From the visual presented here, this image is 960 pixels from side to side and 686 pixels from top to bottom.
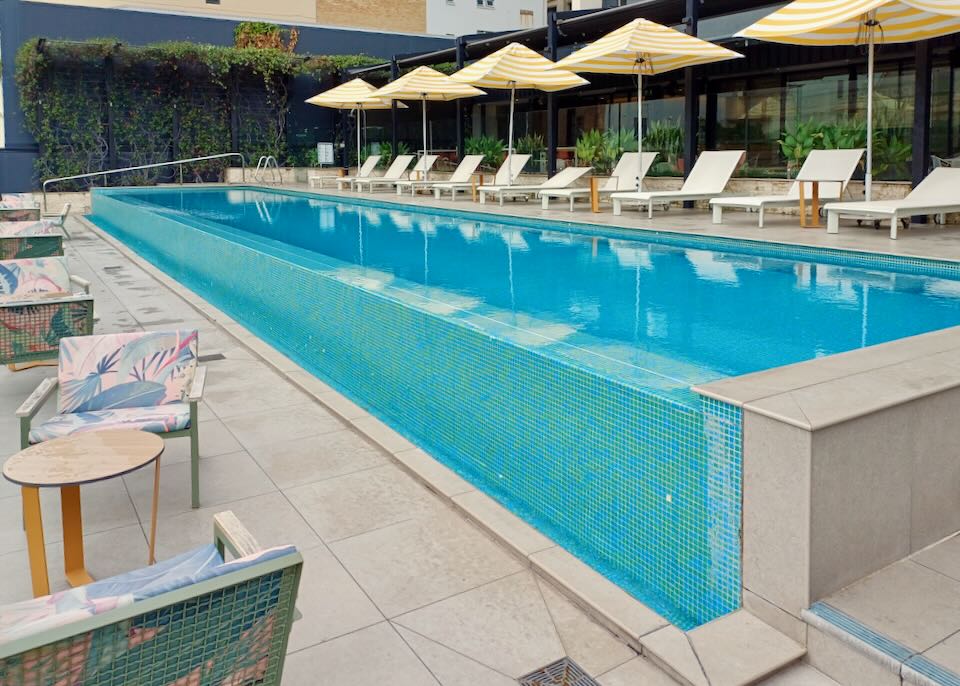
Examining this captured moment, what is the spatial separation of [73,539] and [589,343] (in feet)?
8.39

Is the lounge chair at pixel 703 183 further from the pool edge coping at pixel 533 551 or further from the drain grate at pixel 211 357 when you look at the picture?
the pool edge coping at pixel 533 551

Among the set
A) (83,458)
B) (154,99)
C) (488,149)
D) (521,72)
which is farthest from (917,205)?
(154,99)

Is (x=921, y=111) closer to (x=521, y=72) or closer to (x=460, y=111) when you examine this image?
(x=521, y=72)

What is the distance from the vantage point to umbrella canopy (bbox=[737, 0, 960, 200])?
333 inches

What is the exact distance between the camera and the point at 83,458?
2.76 m

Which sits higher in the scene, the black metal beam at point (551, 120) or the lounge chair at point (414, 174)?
the black metal beam at point (551, 120)

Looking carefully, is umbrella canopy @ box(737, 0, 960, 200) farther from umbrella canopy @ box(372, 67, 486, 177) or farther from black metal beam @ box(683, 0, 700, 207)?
umbrella canopy @ box(372, 67, 486, 177)

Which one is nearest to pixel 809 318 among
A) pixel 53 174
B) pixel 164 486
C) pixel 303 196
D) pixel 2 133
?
pixel 164 486

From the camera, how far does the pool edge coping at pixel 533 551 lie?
7.92 feet

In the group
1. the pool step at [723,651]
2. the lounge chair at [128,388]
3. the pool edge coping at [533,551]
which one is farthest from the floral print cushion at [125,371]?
the pool step at [723,651]

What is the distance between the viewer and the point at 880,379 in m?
2.63

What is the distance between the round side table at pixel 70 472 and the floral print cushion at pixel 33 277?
271 centimetres

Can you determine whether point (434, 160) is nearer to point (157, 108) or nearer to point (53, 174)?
point (157, 108)

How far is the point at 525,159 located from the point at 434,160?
3943 millimetres
